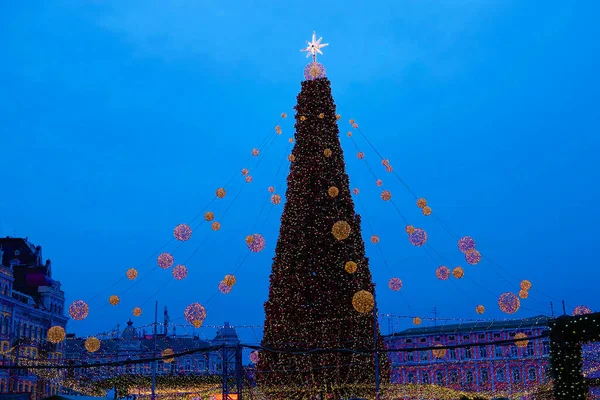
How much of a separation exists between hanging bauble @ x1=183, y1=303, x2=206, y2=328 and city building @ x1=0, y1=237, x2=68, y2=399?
2794 cm

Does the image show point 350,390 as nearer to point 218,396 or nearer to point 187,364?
point 218,396

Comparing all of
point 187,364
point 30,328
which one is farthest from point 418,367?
point 187,364

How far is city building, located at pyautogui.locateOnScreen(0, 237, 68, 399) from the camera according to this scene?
150 feet

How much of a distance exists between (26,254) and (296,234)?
4132cm

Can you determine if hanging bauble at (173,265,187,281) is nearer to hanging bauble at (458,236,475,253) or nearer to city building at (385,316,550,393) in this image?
hanging bauble at (458,236,475,253)

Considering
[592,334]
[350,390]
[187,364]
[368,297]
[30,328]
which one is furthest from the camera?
[187,364]

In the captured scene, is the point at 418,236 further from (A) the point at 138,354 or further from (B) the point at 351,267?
(A) the point at 138,354

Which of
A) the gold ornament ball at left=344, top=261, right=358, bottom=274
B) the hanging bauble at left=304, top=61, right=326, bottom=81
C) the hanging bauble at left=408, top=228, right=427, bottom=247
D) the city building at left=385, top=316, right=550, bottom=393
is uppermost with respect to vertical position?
the hanging bauble at left=304, top=61, right=326, bottom=81

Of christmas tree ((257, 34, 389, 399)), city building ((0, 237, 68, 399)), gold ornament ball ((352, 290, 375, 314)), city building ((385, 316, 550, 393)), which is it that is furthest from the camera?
city building ((385, 316, 550, 393))

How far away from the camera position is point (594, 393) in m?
14.2

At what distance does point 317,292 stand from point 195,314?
12.7 ft

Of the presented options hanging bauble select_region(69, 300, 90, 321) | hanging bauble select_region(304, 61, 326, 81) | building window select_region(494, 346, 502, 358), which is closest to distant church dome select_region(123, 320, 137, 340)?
hanging bauble select_region(69, 300, 90, 321)

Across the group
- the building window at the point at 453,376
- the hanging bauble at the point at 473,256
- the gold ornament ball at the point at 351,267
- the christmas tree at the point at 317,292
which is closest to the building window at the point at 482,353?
the building window at the point at 453,376

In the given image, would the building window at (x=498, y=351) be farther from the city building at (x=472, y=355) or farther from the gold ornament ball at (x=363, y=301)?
the gold ornament ball at (x=363, y=301)
